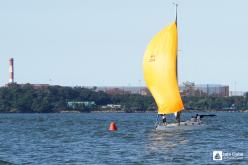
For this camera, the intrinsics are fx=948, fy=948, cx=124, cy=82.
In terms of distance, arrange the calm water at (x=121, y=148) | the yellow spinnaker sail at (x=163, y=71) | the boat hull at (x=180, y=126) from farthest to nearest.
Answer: the yellow spinnaker sail at (x=163, y=71)
the boat hull at (x=180, y=126)
the calm water at (x=121, y=148)

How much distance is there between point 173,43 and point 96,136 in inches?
548

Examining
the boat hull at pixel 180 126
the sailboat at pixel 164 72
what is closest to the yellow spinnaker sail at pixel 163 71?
the sailboat at pixel 164 72

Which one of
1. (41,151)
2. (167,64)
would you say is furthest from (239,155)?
(167,64)

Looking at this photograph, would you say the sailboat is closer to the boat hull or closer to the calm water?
the boat hull

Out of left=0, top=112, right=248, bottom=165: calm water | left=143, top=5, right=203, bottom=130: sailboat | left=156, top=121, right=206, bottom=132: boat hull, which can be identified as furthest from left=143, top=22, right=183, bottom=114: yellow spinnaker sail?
left=0, top=112, right=248, bottom=165: calm water

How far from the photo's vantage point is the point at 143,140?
86.9 metres

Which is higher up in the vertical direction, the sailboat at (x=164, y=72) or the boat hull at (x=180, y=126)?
the sailboat at (x=164, y=72)

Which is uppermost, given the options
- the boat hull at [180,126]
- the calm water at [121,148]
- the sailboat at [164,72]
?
the sailboat at [164,72]

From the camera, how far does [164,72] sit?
102 metres

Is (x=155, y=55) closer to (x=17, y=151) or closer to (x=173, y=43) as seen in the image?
(x=173, y=43)

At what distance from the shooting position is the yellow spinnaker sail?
100 meters

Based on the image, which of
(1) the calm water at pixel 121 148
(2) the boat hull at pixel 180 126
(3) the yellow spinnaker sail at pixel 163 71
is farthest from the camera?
(3) the yellow spinnaker sail at pixel 163 71

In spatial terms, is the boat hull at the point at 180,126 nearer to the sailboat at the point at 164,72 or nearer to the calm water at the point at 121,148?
the sailboat at the point at 164,72

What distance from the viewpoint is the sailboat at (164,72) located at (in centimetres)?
10038
